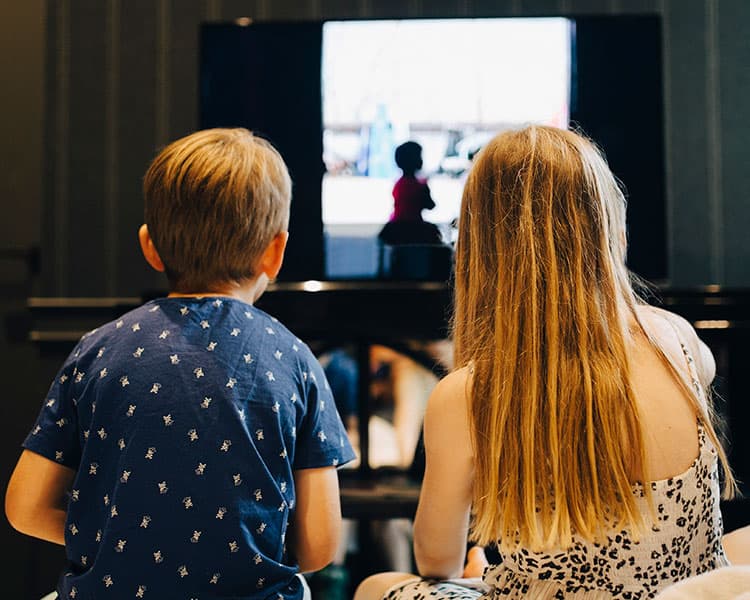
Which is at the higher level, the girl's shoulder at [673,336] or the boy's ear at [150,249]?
the boy's ear at [150,249]

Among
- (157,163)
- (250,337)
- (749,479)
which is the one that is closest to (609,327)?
(250,337)

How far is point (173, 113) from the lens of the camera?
250cm

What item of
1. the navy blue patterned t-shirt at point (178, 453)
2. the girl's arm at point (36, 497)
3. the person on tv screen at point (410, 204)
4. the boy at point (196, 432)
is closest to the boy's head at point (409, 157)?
the person on tv screen at point (410, 204)

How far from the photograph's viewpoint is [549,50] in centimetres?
211

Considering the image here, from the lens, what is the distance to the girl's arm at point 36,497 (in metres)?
0.92

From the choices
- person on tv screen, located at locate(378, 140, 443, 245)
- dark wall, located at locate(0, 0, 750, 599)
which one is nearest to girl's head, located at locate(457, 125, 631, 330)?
person on tv screen, located at locate(378, 140, 443, 245)

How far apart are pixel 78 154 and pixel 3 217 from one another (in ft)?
1.02

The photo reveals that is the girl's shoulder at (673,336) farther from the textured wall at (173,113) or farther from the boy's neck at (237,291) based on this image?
the textured wall at (173,113)

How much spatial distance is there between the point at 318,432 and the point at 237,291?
221 millimetres

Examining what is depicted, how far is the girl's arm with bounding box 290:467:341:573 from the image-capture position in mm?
958

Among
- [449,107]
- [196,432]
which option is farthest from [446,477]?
[449,107]

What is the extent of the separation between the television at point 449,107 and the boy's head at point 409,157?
0.9 inches

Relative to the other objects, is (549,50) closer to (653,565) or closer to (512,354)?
(512,354)

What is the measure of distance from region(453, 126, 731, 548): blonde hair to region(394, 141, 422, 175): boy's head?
1.10 metres
